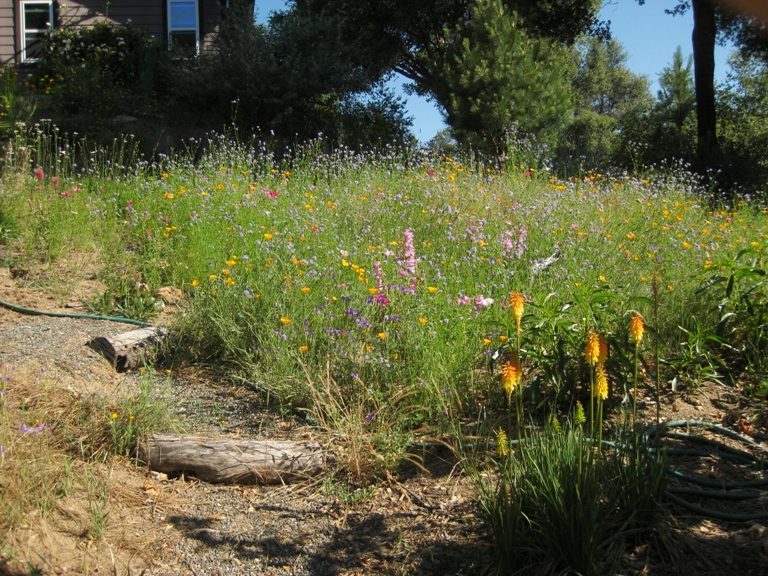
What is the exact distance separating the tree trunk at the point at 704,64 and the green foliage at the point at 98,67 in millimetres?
10492

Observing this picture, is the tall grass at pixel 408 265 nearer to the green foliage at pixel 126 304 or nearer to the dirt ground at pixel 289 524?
the green foliage at pixel 126 304

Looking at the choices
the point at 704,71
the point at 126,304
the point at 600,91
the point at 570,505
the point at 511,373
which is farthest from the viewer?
the point at 600,91

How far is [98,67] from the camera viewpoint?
1445 centimetres

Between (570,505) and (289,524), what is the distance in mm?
1329

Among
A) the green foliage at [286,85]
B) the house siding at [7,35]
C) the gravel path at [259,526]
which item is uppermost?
the house siding at [7,35]

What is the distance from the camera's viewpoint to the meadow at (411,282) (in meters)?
3.87

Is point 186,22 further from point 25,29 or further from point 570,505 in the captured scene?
point 570,505

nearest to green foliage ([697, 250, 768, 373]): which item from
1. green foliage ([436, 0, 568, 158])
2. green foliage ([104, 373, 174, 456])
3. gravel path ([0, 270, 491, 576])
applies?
gravel path ([0, 270, 491, 576])

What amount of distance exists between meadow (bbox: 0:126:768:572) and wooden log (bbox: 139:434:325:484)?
0.29 meters

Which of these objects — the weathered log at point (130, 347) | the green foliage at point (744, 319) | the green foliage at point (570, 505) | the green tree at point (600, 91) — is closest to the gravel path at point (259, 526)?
the green foliage at point (570, 505)

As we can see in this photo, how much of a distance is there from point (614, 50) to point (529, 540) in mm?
44417

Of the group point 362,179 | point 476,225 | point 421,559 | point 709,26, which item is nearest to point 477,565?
point 421,559

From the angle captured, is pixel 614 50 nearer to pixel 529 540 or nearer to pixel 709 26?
pixel 709 26

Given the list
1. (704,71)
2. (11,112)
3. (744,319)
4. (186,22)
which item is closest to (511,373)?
(744,319)
